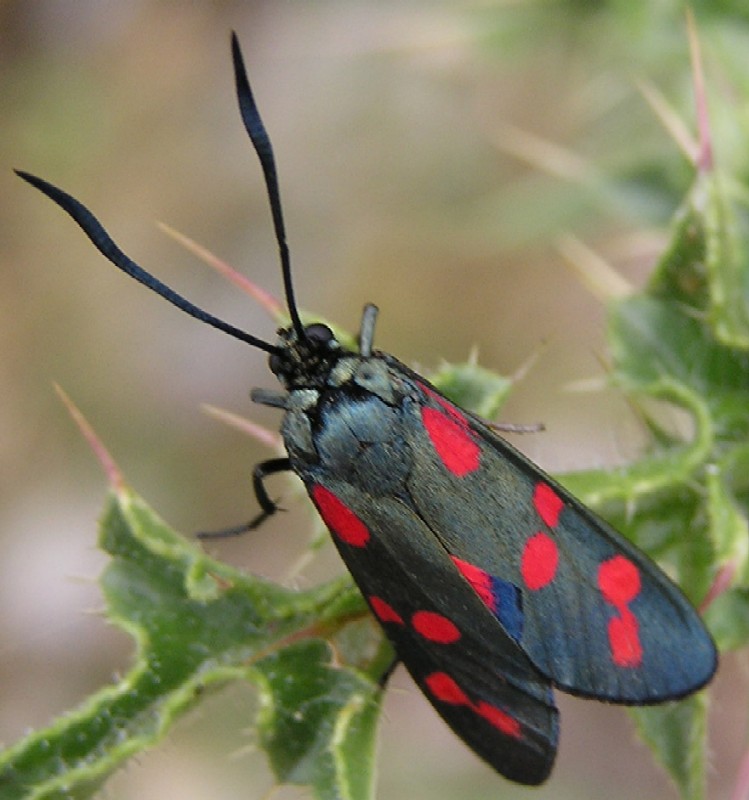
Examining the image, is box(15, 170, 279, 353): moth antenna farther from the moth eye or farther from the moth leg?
the moth leg

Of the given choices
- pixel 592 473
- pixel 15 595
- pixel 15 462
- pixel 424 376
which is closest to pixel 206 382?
pixel 15 462

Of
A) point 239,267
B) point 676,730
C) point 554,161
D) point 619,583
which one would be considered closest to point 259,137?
point 619,583

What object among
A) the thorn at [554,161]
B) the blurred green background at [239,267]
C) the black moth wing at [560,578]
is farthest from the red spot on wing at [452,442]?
the blurred green background at [239,267]

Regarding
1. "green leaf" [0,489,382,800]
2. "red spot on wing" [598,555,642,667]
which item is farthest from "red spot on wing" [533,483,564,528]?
"green leaf" [0,489,382,800]

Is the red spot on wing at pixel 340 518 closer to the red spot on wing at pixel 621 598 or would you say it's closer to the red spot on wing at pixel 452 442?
the red spot on wing at pixel 452 442

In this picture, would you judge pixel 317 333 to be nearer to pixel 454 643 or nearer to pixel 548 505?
pixel 548 505

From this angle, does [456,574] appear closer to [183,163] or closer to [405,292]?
[405,292]
